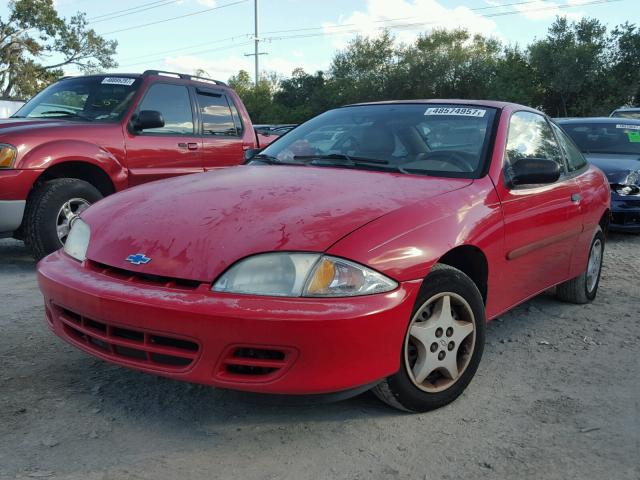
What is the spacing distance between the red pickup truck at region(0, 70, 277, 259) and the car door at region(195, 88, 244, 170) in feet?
0.04

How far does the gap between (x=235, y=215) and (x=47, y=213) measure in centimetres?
313

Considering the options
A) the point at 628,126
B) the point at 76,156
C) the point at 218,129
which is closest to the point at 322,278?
the point at 76,156

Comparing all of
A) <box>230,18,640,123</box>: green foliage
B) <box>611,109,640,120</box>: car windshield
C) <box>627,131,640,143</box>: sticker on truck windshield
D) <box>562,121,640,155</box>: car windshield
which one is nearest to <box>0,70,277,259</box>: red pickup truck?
<box>562,121,640,155</box>: car windshield

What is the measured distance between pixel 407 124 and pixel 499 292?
3.65 feet

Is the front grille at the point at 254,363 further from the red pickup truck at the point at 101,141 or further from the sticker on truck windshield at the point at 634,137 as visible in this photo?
the sticker on truck windshield at the point at 634,137

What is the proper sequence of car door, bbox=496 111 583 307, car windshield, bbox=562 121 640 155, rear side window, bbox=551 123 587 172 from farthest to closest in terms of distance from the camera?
car windshield, bbox=562 121 640 155, rear side window, bbox=551 123 587 172, car door, bbox=496 111 583 307

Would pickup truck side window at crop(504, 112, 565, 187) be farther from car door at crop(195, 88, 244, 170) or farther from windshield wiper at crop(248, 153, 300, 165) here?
car door at crop(195, 88, 244, 170)

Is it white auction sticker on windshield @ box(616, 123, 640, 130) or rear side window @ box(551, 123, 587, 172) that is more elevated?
rear side window @ box(551, 123, 587, 172)

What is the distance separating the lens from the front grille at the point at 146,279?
2.44m

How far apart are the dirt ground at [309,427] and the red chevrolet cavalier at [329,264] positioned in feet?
0.68

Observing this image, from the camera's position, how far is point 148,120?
580 centimetres

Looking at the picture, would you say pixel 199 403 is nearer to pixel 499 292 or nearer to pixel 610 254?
pixel 499 292

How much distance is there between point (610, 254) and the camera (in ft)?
21.7

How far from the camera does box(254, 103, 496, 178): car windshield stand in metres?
3.43
